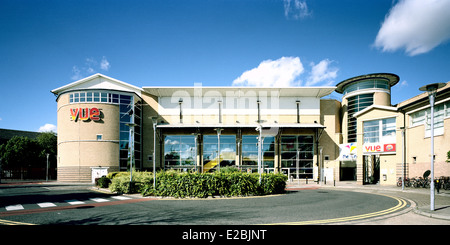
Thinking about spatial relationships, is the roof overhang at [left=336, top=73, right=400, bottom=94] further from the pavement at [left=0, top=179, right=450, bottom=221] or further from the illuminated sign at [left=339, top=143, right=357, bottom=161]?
the pavement at [left=0, top=179, right=450, bottom=221]

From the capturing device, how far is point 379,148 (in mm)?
29109

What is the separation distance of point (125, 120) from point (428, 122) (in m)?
34.8

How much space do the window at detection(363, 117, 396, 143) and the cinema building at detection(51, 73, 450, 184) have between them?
5867 mm

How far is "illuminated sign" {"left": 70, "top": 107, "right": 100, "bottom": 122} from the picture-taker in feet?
115

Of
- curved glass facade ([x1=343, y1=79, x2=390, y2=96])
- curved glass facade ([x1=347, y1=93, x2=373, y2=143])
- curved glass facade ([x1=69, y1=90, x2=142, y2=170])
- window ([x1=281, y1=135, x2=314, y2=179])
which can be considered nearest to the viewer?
curved glass facade ([x1=69, y1=90, x2=142, y2=170])

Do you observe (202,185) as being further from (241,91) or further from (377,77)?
(377,77)

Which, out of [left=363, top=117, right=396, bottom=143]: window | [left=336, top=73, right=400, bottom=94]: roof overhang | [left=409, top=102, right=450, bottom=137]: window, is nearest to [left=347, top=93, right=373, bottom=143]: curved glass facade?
[left=336, top=73, right=400, bottom=94]: roof overhang

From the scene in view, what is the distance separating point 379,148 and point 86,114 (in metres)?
36.2

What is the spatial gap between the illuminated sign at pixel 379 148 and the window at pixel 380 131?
2.02 feet

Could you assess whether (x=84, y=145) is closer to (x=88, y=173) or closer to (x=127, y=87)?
(x=88, y=173)

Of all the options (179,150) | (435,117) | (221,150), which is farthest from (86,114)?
(435,117)

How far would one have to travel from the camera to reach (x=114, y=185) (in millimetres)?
18969

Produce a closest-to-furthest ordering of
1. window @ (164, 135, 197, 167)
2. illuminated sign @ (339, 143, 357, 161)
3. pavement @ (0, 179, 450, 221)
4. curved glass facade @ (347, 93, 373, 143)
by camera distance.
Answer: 1. pavement @ (0, 179, 450, 221)
2. illuminated sign @ (339, 143, 357, 161)
3. curved glass facade @ (347, 93, 373, 143)
4. window @ (164, 135, 197, 167)
